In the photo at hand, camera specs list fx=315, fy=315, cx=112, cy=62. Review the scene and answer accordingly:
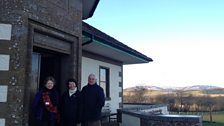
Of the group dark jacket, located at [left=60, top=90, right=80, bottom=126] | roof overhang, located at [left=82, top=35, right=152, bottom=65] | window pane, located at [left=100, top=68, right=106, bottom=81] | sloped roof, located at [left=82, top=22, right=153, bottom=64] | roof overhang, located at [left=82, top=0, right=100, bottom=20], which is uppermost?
roof overhang, located at [left=82, top=0, right=100, bottom=20]

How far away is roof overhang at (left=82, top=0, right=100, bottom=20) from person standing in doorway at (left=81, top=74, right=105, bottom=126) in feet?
9.92

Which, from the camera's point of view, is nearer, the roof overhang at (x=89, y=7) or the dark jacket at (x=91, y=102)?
the dark jacket at (x=91, y=102)

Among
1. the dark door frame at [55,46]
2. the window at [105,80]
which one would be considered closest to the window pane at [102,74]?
the window at [105,80]

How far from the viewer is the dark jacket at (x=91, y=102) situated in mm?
6918

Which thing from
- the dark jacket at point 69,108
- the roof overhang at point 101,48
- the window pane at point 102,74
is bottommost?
the dark jacket at point 69,108

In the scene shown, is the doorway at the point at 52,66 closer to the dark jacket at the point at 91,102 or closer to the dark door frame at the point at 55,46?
the dark door frame at the point at 55,46

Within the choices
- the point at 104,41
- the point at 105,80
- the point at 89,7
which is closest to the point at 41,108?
the point at 89,7

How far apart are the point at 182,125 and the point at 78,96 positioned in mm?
3566

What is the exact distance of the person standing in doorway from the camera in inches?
272

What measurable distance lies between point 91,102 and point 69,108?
0.55m

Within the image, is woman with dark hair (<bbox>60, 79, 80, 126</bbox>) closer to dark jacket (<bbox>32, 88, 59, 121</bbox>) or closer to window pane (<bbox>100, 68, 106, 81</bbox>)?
dark jacket (<bbox>32, 88, 59, 121</bbox>)

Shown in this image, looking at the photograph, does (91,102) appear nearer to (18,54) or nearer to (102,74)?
(18,54)

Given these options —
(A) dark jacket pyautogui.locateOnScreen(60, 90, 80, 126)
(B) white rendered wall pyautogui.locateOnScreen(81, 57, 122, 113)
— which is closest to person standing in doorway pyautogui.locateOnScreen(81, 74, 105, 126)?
(A) dark jacket pyautogui.locateOnScreen(60, 90, 80, 126)

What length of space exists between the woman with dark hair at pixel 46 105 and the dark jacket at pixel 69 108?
0.93 ft
